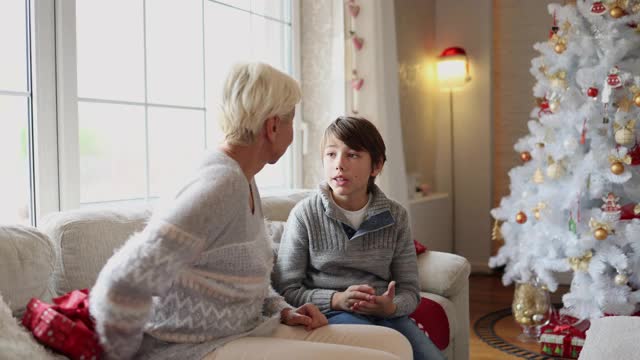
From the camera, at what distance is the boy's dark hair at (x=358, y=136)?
6.99 ft

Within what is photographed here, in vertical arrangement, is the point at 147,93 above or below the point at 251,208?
above

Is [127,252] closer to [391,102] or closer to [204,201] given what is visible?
[204,201]

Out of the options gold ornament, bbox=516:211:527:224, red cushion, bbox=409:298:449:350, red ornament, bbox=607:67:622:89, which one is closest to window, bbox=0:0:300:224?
red cushion, bbox=409:298:449:350

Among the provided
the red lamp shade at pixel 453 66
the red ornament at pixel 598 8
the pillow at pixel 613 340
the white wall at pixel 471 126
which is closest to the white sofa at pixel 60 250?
the pillow at pixel 613 340

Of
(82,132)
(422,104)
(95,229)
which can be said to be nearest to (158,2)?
(82,132)

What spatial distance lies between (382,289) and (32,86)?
4.46ft

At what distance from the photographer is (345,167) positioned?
212cm

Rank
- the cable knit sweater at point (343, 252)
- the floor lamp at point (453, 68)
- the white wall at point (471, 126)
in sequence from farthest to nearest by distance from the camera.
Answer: the white wall at point (471, 126)
the floor lamp at point (453, 68)
the cable knit sweater at point (343, 252)

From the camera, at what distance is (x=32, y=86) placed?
2.28 m

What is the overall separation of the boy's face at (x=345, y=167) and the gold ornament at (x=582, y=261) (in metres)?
1.79

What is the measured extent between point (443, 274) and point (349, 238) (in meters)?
0.68

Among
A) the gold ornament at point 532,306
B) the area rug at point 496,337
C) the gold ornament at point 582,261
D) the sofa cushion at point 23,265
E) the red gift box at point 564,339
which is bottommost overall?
the area rug at point 496,337

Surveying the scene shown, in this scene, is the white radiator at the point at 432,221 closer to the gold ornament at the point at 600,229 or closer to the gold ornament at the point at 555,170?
the gold ornament at the point at 555,170

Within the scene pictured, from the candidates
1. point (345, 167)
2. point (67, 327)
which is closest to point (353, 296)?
point (345, 167)
